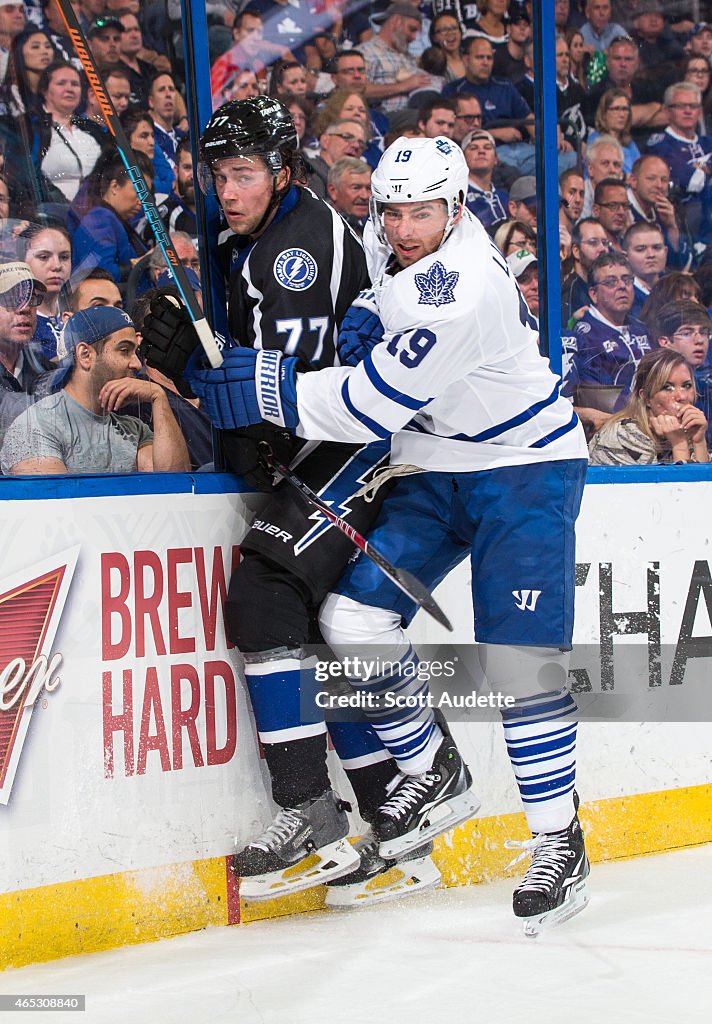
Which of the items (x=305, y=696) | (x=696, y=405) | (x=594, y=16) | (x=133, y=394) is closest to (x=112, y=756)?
(x=305, y=696)

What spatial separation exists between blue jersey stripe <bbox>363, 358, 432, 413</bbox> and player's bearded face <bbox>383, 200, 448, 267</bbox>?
21 cm

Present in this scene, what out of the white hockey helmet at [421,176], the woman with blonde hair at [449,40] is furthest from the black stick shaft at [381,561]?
the woman with blonde hair at [449,40]

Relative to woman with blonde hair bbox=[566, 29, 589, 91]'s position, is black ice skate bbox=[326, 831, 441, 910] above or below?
below

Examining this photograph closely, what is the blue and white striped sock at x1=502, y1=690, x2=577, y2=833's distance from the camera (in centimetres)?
213

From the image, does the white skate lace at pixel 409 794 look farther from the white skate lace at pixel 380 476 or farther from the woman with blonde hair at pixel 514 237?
the woman with blonde hair at pixel 514 237

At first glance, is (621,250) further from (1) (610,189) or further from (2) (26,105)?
(2) (26,105)

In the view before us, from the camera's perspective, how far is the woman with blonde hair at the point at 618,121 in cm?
345

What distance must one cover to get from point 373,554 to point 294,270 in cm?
51

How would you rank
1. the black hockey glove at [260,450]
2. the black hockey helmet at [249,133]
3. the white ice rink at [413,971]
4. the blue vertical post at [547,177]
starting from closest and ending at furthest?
the white ice rink at [413,971]
the black hockey helmet at [249,133]
the black hockey glove at [260,450]
the blue vertical post at [547,177]

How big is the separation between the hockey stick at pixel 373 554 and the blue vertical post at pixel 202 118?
33 centimetres

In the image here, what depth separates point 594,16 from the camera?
3.50 meters

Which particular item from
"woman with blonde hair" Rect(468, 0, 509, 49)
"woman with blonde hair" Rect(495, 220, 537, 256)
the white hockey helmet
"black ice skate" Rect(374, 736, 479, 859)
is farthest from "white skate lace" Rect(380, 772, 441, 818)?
"woman with blonde hair" Rect(468, 0, 509, 49)

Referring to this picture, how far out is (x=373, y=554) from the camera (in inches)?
83.3

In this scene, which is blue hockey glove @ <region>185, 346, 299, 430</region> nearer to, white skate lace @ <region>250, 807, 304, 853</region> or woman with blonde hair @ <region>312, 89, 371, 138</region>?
white skate lace @ <region>250, 807, 304, 853</region>
